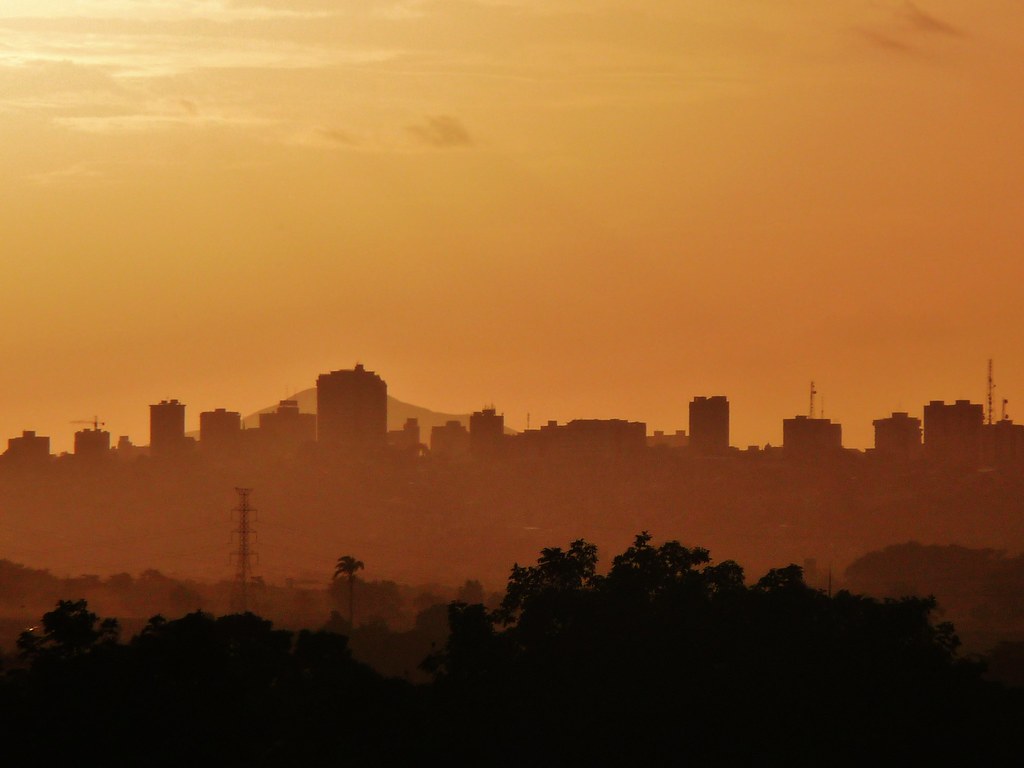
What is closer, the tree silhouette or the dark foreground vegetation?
the dark foreground vegetation

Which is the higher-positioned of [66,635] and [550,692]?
[66,635]

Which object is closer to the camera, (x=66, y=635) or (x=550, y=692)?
(x=66, y=635)

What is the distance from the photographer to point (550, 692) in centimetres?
10019

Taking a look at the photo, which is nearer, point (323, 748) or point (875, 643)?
point (323, 748)

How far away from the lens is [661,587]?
116 m

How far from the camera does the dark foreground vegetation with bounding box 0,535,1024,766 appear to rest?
3531 inches

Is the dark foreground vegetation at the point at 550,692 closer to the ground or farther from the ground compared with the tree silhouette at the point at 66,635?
closer to the ground

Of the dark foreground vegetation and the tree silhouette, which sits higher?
the tree silhouette

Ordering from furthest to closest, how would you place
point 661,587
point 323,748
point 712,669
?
1. point 661,587
2. point 712,669
3. point 323,748

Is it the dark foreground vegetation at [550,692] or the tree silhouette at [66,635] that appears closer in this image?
the dark foreground vegetation at [550,692]

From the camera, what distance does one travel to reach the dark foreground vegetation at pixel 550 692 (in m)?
89.7

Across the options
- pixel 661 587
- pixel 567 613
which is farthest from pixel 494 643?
pixel 661 587

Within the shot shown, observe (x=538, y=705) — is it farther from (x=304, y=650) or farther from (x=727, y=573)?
(x=727, y=573)

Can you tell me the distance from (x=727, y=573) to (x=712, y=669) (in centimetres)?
1400
